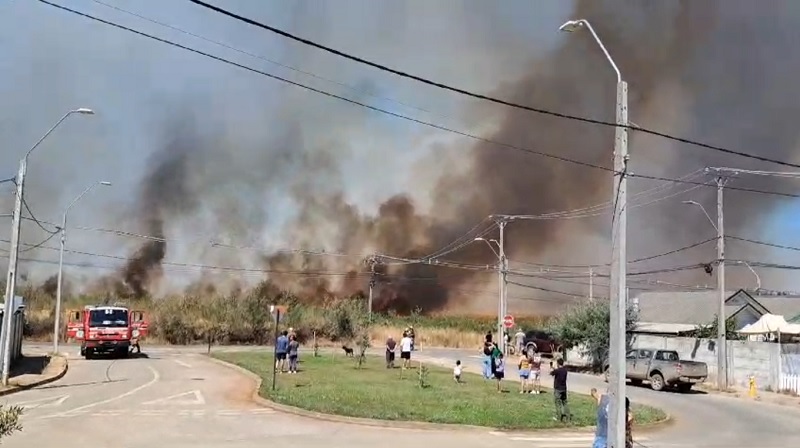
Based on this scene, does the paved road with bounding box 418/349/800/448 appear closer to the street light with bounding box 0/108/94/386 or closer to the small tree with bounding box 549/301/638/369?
the small tree with bounding box 549/301/638/369

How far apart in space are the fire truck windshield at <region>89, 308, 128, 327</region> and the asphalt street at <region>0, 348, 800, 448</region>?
1086cm

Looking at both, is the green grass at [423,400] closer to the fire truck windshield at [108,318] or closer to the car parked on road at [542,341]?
the fire truck windshield at [108,318]

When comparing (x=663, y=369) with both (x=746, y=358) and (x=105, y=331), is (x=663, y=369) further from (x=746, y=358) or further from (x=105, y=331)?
(x=105, y=331)

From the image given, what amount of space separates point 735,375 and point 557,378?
18206mm

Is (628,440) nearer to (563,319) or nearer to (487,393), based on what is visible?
(487,393)

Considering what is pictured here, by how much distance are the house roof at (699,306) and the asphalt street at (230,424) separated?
23.3m

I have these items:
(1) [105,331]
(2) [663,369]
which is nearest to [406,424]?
(2) [663,369]

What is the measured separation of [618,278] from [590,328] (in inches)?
1067

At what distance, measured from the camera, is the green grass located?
57.7 ft

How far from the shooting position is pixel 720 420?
Answer: 2039 cm

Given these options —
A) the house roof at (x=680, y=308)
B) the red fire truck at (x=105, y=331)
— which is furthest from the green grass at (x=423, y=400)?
the house roof at (x=680, y=308)

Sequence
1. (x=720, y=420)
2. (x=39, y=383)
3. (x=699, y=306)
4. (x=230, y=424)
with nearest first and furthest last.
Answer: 1. (x=230, y=424)
2. (x=720, y=420)
3. (x=39, y=383)
4. (x=699, y=306)

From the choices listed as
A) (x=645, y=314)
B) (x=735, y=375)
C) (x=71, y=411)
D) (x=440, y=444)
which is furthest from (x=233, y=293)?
(x=440, y=444)

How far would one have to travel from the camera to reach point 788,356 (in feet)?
97.9
